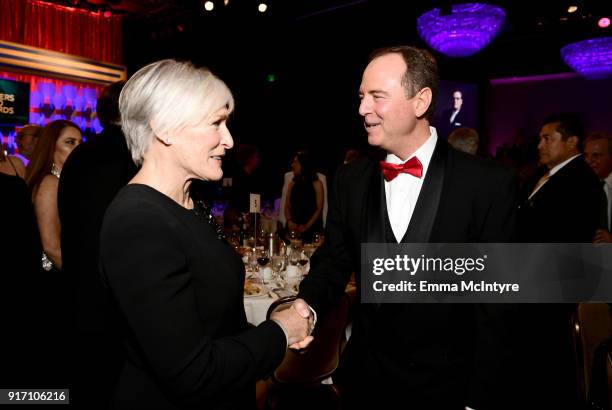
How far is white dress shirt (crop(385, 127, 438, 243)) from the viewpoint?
6.10 ft

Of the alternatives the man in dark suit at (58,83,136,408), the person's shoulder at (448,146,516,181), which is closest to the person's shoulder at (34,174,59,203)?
the man in dark suit at (58,83,136,408)

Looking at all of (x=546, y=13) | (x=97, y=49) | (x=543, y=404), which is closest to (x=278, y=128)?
(x=97, y=49)

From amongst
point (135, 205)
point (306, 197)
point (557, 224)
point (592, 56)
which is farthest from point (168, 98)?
point (592, 56)

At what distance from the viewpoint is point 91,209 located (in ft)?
8.05

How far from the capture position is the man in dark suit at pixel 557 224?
3.31m

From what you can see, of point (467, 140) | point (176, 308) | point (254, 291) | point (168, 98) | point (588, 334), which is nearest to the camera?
point (176, 308)

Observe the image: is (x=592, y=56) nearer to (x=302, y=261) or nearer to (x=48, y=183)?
(x=302, y=261)

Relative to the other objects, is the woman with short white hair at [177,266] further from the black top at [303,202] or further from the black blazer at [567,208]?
the black top at [303,202]

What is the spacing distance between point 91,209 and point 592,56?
8.21m

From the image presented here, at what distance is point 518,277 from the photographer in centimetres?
182

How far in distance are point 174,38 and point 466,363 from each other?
8.64 metres

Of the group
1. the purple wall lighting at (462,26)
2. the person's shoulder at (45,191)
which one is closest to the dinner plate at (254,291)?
the person's shoulder at (45,191)

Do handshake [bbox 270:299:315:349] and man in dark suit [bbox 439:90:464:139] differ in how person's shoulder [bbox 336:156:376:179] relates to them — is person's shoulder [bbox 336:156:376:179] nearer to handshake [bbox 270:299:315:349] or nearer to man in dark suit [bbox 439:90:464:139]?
handshake [bbox 270:299:315:349]

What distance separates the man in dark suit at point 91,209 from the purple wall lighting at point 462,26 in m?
4.61
